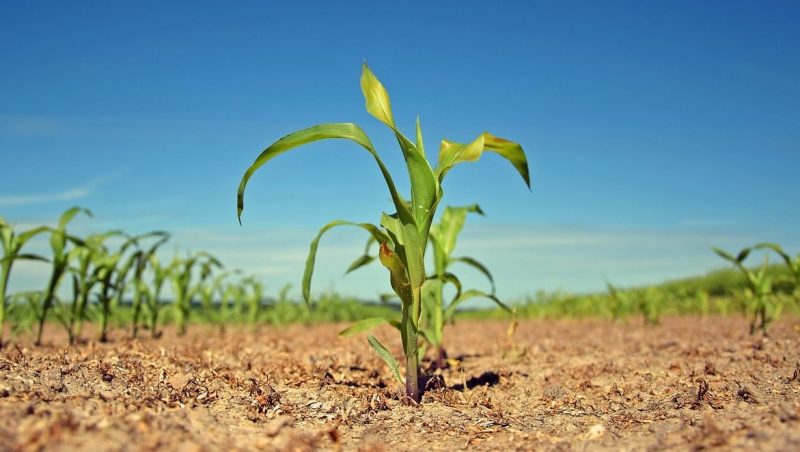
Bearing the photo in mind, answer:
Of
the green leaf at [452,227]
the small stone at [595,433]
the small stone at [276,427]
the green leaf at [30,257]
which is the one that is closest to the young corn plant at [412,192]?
the small stone at [276,427]

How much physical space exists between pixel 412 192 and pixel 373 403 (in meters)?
0.99

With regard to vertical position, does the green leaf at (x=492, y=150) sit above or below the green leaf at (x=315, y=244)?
above

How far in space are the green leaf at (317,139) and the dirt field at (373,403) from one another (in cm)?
87

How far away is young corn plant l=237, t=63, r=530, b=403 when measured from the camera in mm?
2686

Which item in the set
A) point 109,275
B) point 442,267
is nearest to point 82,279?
point 109,275

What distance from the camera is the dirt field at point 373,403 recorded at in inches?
83.3

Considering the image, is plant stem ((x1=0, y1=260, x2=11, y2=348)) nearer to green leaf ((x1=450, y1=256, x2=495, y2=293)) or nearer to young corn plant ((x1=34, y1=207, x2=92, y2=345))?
young corn plant ((x1=34, y1=207, x2=92, y2=345))

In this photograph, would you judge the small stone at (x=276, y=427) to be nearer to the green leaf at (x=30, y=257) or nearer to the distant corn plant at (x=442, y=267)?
the distant corn plant at (x=442, y=267)

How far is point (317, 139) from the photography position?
2.69 meters

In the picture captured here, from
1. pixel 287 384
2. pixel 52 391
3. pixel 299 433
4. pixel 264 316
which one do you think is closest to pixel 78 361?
pixel 52 391

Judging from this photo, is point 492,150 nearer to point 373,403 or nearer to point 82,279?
point 373,403

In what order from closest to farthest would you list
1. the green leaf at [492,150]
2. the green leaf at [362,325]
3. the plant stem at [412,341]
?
the green leaf at [492,150] → the plant stem at [412,341] → the green leaf at [362,325]

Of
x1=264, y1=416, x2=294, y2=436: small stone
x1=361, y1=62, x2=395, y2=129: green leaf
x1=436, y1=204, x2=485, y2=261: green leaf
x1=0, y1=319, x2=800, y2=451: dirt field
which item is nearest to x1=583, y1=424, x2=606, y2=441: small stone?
Answer: x1=0, y1=319, x2=800, y2=451: dirt field

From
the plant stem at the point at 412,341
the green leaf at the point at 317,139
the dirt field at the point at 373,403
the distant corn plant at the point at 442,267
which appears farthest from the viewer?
the distant corn plant at the point at 442,267
